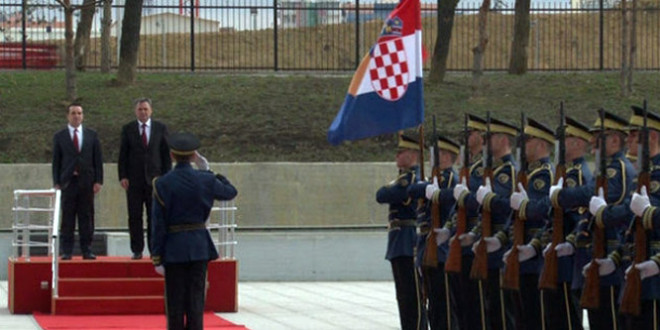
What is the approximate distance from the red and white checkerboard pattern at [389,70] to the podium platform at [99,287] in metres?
3.75

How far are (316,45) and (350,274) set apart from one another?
9065mm

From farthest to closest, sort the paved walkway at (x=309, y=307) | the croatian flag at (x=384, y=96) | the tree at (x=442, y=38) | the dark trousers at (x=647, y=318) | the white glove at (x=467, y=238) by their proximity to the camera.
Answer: the tree at (x=442, y=38), the paved walkway at (x=309, y=307), the croatian flag at (x=384, y=96), the white glove at (x=467, y=238), the dark trousers at (x=647, y=318)

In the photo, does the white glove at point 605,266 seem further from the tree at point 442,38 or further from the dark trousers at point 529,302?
the tree at point 442,38

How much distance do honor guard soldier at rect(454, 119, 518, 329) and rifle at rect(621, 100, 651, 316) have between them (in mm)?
1692

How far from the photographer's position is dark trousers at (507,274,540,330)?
10.5 meters

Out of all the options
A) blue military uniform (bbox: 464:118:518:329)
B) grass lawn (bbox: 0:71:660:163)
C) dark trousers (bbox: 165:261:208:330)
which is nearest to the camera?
blue military uniform (bbox: 464:118:518:329)

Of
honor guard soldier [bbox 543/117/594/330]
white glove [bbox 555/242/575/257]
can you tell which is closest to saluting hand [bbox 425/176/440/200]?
honor guard soldier [bbox 543/117/594/330]

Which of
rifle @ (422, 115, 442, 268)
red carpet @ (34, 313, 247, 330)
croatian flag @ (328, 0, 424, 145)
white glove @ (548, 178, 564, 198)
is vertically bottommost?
red carpet @ (34, 313, 247, 330)

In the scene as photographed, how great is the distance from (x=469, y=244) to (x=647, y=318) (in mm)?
2247

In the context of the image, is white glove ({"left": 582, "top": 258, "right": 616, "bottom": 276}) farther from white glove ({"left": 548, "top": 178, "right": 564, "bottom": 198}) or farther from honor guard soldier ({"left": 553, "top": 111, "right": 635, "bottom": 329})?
white glove ({"left": 548, "top": 178, "right": 564, "bottom": 198})

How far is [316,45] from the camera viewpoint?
28297 millimetres

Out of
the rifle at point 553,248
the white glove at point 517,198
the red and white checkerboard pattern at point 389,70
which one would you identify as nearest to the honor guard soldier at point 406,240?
the red and white checkerboard pattern at point 389,70

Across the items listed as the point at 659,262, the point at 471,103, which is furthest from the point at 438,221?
the point at 471,103

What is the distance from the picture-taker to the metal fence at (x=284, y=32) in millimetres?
26703
